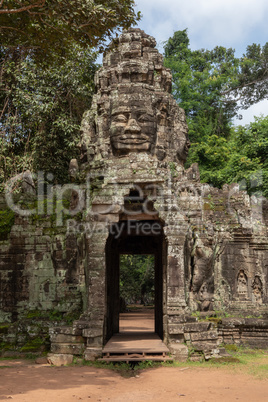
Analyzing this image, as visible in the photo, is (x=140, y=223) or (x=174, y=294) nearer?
(x=174, y=294)

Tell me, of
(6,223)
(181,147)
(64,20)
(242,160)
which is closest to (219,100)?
(242,160)

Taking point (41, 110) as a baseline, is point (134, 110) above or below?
below

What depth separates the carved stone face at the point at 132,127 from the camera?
1290 cm

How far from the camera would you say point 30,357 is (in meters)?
11.0

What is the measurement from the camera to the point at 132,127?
12.8 metres

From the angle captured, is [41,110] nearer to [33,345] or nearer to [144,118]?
[144,118]

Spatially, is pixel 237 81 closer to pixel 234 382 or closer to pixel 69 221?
pixel 69 221

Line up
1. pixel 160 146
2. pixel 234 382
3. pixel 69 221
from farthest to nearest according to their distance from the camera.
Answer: pixel 160 146
pixel 69 221
pixel 234 382

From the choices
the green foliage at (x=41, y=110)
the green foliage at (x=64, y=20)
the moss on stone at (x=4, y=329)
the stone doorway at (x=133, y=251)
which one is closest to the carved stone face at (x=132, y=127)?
the stone doorway at (x=133, y=251)

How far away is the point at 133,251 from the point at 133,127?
15.3 feet

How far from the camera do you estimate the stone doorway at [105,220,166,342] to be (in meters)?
12.7

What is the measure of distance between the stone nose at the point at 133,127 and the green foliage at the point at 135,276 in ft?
54.4

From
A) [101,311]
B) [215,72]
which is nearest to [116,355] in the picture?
[101,311]

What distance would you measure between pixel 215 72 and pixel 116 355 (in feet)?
74.4
